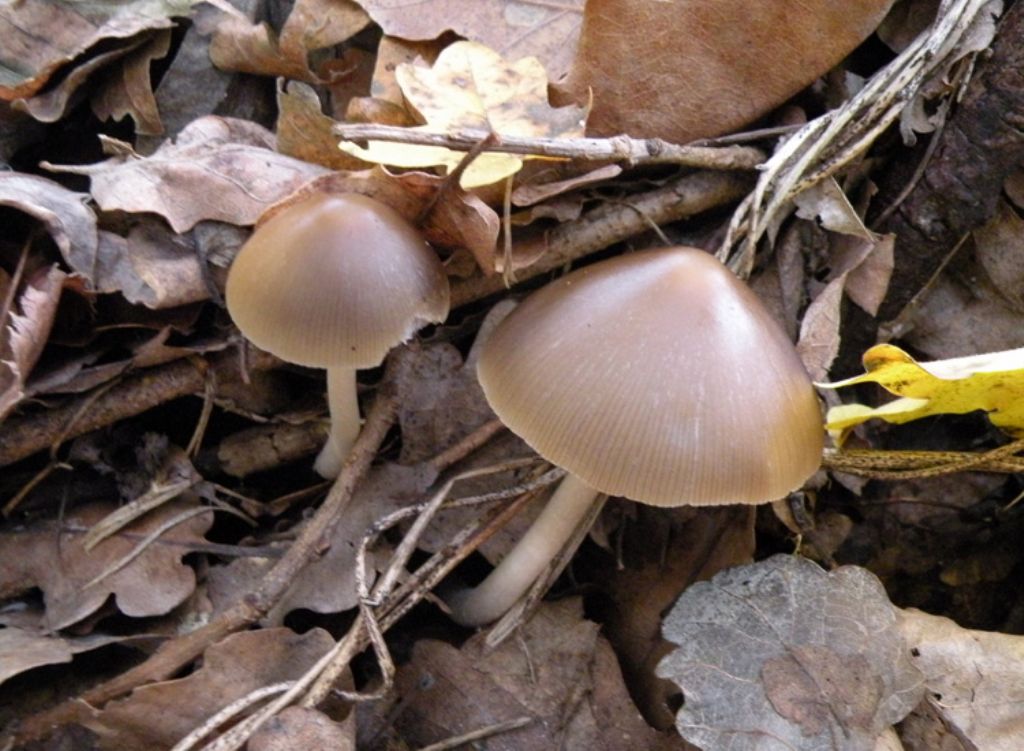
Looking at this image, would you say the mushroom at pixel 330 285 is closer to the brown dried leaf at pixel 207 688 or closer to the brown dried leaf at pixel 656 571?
the brown dried leaf at pixel 207 688

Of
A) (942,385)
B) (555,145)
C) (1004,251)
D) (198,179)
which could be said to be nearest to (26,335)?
(198,179)

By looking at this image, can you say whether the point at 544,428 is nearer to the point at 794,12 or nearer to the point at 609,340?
the point at 609,340

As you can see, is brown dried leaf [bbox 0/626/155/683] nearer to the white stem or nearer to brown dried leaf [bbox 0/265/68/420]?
brown dried leaf [bbox 0/265/68/420]

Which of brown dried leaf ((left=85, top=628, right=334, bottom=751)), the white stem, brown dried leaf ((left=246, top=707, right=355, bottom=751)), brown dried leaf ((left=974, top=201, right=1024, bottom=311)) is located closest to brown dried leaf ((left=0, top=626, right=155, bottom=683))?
brown dried leaf ((left=85, top=628, right=334, bottom=751))

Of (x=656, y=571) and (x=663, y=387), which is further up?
(x=663, y=387)

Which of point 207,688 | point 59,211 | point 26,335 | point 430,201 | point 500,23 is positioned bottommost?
point 207,688

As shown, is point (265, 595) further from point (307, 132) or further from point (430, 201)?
point (307, 132)

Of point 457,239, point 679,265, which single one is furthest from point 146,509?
point 679,265
